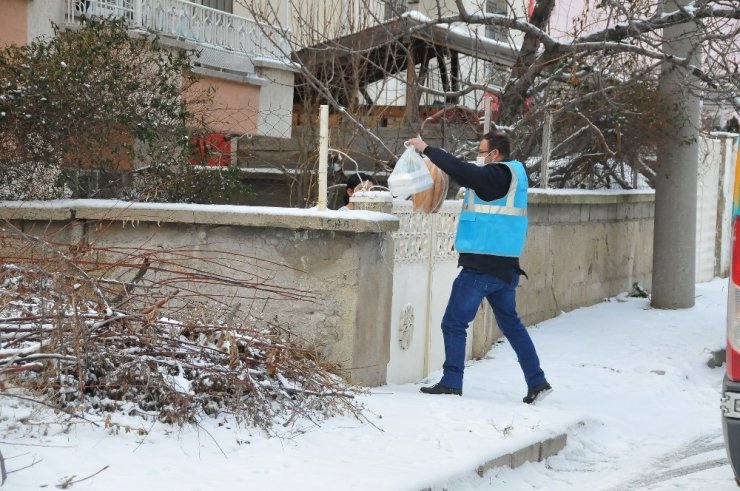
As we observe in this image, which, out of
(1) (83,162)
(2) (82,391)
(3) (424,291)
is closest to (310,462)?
(2) (82,391)

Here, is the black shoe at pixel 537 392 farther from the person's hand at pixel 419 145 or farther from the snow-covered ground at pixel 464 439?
the person's hand at pixel 419 145

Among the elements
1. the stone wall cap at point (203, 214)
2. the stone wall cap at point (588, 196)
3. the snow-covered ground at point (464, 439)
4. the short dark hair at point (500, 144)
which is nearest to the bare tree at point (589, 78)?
the stone wall cap at point (588, 196)

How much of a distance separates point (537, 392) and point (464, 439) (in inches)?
58.8

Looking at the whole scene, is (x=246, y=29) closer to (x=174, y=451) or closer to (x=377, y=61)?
(x=377, y=61)

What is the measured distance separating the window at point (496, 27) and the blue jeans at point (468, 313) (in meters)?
4.89

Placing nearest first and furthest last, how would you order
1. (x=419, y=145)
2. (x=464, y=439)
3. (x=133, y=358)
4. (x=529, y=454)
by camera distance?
(x=133, y=358), (x=464, y=439), (x=529, y=454), (x=419, y=145)

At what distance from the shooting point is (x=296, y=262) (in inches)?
273

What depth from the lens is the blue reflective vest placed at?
6938 mm

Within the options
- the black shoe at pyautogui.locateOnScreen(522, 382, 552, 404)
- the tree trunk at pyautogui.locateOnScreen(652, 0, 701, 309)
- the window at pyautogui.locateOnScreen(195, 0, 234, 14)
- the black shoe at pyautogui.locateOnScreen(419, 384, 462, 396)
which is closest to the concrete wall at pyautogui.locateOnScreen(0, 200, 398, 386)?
the black shoe at pyautogui.locateOnScreen(419, 384, 462, 396)

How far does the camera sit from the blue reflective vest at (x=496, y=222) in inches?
273

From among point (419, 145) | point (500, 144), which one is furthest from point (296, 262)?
point (500, 144)

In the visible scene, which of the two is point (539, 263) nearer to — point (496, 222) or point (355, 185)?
point (355, 185)

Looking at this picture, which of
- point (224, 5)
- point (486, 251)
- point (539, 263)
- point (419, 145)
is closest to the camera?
point (419, 145)

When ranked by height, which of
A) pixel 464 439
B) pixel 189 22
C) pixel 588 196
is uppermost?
pixel 189 22
